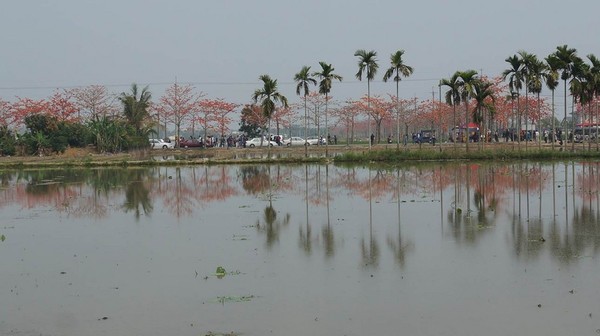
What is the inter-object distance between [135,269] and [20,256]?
133 inches

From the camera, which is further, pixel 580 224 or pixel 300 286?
pixel 580 224

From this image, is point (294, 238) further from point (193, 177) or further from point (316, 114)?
point (316, 114)

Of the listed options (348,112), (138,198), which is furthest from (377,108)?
(138,198)

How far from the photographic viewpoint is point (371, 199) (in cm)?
2408

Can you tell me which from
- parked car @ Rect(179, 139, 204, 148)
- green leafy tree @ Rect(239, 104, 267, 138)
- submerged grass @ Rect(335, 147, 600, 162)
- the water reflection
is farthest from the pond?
green leafy tree @ Rect(239, 104, 267, 138)

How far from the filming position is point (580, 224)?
662 inches

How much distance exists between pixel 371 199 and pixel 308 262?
11.1 metres

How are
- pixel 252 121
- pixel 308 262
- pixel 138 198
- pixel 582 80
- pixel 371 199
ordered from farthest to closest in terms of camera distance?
pixel 252 121, pixel 582 80, pixel 138 198, pixel 371 199, pixel 308 262

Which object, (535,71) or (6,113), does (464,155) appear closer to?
(535,71)

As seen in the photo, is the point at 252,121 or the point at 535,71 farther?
the point at 252,121

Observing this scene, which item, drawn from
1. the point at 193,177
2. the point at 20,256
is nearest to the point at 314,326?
the point at 20,256

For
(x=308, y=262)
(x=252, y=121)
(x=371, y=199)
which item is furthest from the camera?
(x=252, y=121)

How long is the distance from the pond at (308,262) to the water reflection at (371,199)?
0.09m

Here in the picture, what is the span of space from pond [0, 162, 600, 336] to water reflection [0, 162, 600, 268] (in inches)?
3.6
